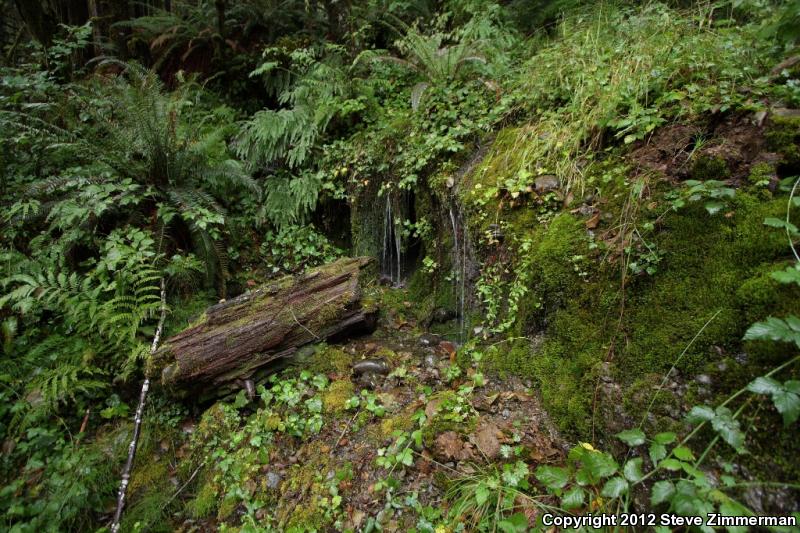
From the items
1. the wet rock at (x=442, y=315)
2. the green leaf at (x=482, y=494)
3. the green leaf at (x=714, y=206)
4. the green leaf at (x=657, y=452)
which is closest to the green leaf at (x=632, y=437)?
the green leaf at (x=657, y=452)

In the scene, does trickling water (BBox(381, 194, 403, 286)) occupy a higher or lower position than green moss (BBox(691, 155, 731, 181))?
lower

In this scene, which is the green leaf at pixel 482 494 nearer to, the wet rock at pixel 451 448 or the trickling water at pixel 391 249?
the wet rock at pixel 451 448

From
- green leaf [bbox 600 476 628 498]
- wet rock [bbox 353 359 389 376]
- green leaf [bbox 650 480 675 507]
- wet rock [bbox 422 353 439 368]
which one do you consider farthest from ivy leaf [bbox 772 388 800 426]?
wet rock [bbox 353 359 389 376]

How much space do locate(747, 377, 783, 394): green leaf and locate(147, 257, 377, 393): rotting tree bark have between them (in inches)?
112

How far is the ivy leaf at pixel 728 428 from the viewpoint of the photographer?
4.31 ft

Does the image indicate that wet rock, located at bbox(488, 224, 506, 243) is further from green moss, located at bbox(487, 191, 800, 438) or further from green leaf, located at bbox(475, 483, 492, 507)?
green leaf, located at bbox(475, 483, 492, 507)

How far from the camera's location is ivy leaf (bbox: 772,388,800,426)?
1191 millimetres

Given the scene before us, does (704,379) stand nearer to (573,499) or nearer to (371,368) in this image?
(573,499)

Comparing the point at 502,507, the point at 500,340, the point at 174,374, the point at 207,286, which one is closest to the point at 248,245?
the point at 207,286

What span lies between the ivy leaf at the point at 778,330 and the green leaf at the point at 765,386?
0.49 feet

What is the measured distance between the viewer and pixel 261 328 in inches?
129

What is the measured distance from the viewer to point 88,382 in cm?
317

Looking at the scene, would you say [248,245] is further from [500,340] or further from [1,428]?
[500,340]

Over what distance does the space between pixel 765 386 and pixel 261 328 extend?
323 cm
